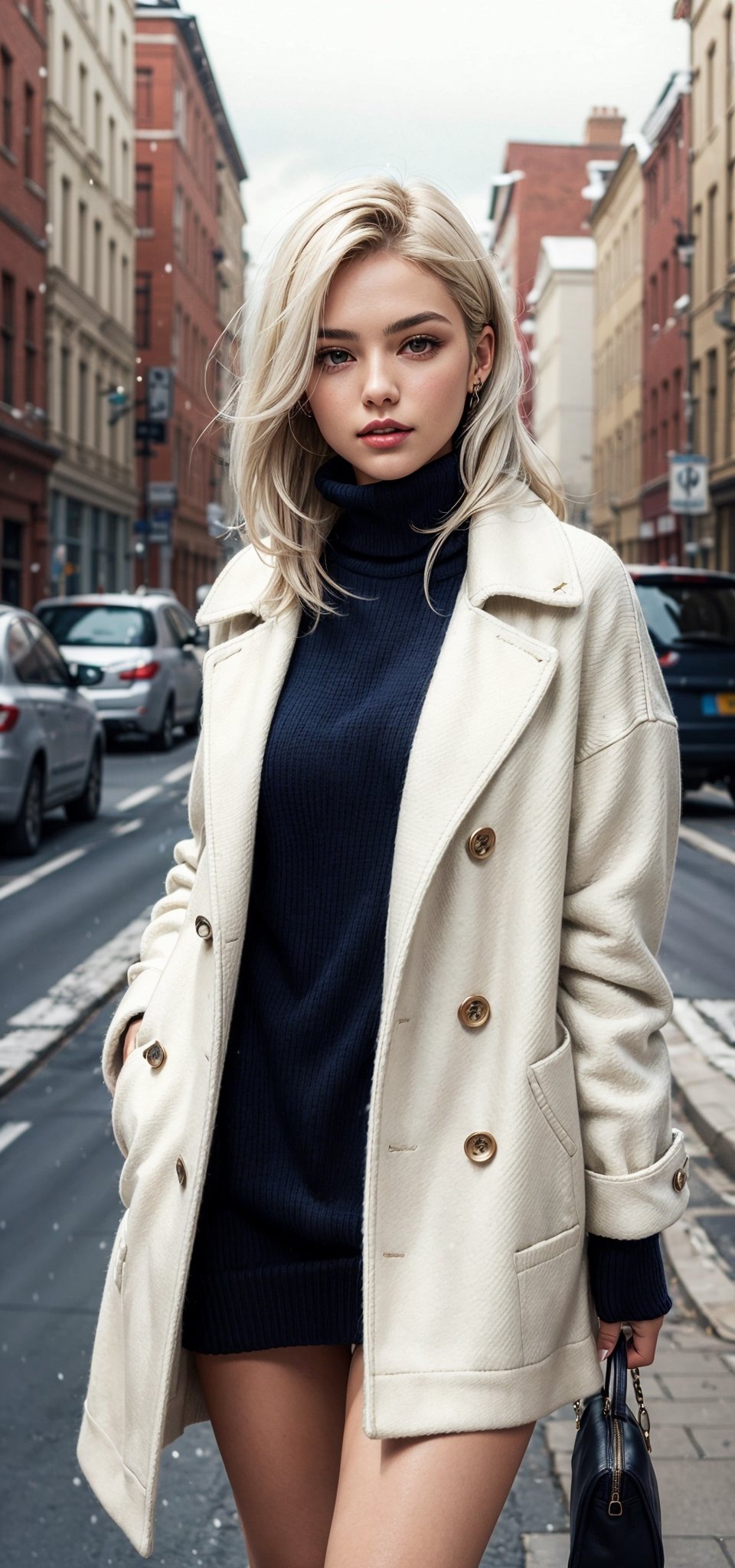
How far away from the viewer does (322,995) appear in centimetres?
176

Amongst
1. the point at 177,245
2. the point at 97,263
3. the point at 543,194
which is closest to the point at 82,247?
the point at 97,263

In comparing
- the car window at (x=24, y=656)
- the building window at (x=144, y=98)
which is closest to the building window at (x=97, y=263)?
the building window at (x=144, y=98)

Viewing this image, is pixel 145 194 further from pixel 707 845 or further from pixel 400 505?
pixel 400 505

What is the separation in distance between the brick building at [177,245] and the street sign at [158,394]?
237 centimetres

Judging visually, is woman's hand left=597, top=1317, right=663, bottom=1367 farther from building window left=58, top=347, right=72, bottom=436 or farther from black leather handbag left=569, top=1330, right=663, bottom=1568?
building window left=58, top=347, right=72, bottom=436

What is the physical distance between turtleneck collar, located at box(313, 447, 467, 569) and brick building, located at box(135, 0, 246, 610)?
1487 inches

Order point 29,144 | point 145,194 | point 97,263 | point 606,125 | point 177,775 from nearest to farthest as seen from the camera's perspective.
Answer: point 177,775 < point 29,144 < point 97,263 < point 145,194 < point 606,125

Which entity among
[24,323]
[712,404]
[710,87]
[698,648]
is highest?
[710,87]

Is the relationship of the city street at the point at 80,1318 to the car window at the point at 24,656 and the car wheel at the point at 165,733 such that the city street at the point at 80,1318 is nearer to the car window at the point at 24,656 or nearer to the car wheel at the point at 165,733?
the car window at the point at 24,656

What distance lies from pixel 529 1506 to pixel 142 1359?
140 cm

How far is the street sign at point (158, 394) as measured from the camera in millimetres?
37125

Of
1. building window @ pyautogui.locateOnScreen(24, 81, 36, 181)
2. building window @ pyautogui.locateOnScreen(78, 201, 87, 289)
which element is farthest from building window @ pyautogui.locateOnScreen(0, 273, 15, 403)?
building window @ pyautogui.locateOnScreen(78, 201, 87, 289)

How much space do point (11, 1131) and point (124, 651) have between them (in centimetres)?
1285

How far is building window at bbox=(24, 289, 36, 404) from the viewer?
1087 inches
